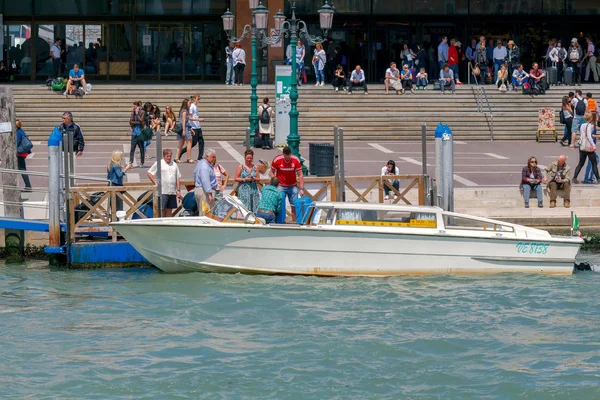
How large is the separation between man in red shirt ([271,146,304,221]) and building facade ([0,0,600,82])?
80.6 feet

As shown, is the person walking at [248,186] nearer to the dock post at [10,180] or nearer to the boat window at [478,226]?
the boat window at [478,226]

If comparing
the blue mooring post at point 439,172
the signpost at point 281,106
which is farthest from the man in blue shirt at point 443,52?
the blue mooring post at point 439,172

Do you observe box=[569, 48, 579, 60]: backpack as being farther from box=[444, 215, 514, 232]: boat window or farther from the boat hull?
the boat hull

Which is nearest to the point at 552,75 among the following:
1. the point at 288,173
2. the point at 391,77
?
the point at 391,77

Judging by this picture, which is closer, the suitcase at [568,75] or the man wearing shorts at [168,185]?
the man wearing shorts at [168,185]

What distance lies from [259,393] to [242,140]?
22658 millimetres

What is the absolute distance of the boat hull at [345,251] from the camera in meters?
21.2

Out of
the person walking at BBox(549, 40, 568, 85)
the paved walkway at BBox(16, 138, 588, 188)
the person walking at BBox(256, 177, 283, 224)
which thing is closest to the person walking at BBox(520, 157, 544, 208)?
the paved walkway at BBox(16, 138, 588, 188)

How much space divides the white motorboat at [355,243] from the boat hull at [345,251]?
2cm

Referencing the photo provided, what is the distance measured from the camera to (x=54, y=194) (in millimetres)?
22688

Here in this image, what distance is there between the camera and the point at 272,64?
151 ft

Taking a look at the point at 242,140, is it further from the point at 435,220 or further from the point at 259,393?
the point at 259,393

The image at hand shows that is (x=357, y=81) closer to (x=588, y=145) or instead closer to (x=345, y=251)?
(x=588, y=145)

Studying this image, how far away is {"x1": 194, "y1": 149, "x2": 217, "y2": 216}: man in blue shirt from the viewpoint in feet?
73.4
